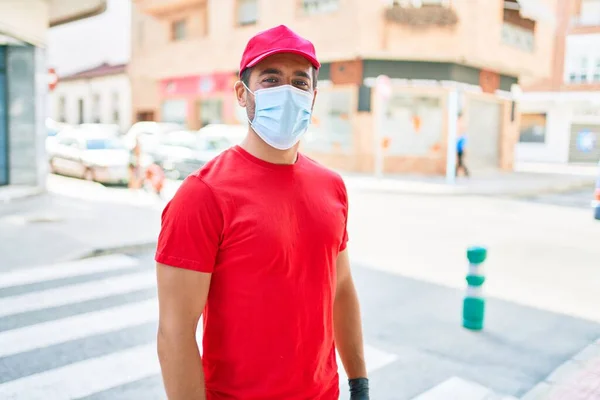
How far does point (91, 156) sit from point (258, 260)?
16.7 metres

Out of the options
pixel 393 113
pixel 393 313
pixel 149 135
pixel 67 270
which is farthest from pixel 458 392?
pixel 393 113

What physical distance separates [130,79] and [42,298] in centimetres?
3016

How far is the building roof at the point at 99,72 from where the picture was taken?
117ft

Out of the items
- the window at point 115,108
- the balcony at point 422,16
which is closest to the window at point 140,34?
the window at point 115,108

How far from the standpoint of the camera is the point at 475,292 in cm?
543

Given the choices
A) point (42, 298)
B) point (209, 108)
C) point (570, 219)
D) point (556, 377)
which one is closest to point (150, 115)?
point (209, 108)

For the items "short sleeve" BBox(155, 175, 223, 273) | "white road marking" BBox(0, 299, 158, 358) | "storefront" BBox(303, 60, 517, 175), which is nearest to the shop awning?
"storefront" BBox(303, 60, 517, 175)

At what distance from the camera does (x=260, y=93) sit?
6.59 feet

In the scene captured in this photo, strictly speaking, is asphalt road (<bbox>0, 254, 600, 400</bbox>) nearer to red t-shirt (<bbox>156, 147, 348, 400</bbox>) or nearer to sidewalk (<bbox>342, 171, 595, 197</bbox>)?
red t-shirt (<bbox>156, 147, 348, 400</bbox>)

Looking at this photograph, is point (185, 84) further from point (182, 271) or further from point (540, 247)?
point (182, 271)

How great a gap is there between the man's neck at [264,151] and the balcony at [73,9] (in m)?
13.7

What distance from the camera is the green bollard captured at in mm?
5285

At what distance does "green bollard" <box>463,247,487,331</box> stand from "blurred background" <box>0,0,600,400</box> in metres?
0.05

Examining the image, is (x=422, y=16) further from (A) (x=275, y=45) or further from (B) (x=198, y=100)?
(A) (x=275, y=45)
